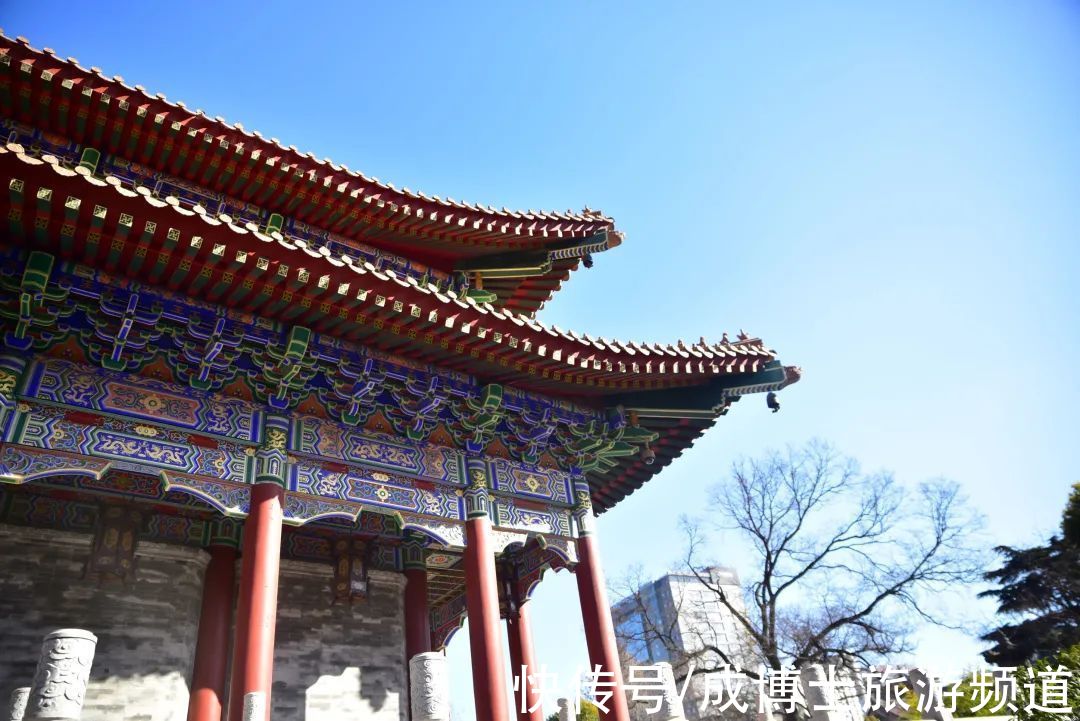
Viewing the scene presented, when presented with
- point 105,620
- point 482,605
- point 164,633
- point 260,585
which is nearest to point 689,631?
point 482,605

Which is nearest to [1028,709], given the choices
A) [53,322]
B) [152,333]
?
[152,333]

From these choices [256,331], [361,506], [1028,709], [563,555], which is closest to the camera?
[256,331]

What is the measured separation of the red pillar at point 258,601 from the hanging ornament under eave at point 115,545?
220 centimetres

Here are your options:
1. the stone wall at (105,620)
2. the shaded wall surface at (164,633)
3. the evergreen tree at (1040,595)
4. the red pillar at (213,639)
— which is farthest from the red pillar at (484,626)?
the evergreen tree at (1040,595)

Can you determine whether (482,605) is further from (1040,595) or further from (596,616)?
(1040,595)

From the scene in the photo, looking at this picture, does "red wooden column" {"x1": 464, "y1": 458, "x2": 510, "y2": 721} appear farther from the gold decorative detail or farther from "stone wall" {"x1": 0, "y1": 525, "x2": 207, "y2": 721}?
"stone wall" {"x1": 0, "y1": 525, "x2": 207, "y2": 721}

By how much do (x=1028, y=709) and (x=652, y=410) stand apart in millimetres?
7411

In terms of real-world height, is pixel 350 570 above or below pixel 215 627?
above

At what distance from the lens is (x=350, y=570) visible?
874 cm

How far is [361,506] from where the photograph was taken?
6.77m

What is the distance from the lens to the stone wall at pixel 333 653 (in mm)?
7828

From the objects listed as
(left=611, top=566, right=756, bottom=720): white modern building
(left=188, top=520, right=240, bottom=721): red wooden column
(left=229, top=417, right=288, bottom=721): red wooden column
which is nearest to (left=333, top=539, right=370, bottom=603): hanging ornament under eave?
(left=188, top=520, right=240, bottom=721): red wooden column

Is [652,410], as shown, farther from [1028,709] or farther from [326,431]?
[1028,709]

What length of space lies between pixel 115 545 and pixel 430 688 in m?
3.91
